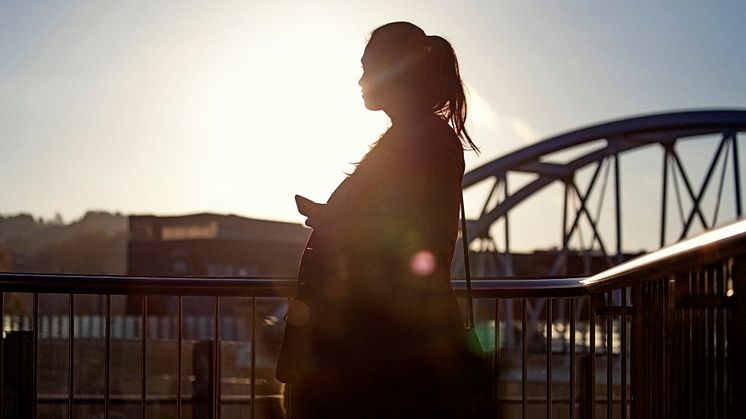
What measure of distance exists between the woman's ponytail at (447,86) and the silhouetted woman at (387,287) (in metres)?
0.13

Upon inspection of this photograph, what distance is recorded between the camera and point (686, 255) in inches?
119

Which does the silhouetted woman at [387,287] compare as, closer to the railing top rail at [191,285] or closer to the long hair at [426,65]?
the long hair at [426,65]

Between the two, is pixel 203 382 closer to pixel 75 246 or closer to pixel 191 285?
pixel 191 285

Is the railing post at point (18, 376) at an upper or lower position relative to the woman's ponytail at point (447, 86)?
lower

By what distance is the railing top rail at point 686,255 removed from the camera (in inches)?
107

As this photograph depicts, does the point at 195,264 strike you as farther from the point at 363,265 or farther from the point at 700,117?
the point at 363,265

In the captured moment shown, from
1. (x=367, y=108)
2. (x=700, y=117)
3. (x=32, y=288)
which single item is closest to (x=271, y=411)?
(x=32, y=288)

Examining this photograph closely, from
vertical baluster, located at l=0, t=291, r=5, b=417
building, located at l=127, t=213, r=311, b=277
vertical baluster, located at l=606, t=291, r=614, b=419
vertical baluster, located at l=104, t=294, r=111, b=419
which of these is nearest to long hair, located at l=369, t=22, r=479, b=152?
vertical baluster, located at l=606, t=291, r=614, b=419

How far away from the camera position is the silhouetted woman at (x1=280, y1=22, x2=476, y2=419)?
3.32 meters

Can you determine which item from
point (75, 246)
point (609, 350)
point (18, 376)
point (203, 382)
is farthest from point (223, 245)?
point (609, 350)

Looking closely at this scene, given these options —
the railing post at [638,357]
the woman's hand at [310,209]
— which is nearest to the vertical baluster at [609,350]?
the railing post at [638,357]

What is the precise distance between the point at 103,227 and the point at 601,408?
60265 mm

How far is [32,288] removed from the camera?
16.9 ft

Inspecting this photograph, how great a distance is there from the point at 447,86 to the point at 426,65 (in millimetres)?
105
